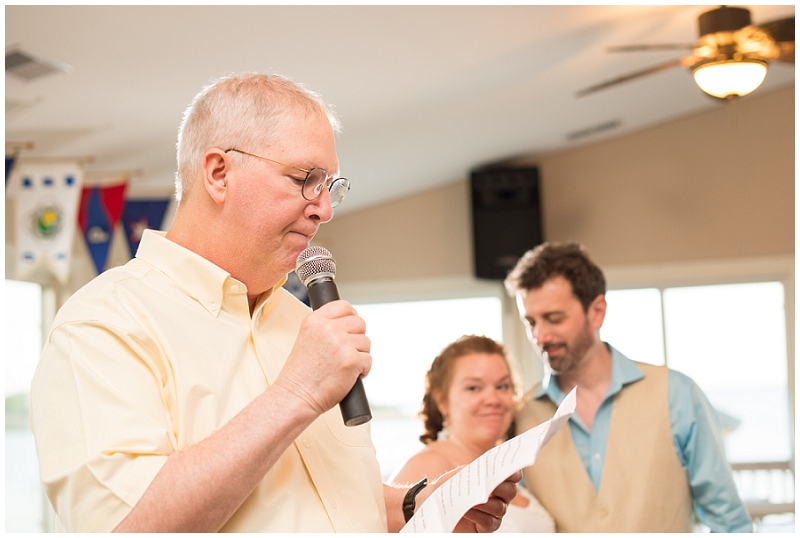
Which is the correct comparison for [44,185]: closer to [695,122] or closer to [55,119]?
[55,119]

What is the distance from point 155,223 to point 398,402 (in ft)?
9.81

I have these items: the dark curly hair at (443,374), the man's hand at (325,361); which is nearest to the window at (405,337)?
the dark curly hair at (443,374)

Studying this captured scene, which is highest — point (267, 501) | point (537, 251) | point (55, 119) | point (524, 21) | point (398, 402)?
point (524, 21)

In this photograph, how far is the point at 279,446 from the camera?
951mm

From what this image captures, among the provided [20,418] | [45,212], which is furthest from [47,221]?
[20,418]

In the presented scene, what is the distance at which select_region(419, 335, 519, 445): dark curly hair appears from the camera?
8.58ft

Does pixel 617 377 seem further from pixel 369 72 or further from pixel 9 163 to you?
pixel 9 163

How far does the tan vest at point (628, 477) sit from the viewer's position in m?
2.28

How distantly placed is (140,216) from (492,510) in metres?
3.98

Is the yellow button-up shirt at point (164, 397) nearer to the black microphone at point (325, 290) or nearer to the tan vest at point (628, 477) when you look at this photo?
the black microphone at point (325, 290)

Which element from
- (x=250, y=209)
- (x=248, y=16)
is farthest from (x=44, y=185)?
(x=250, y=209)

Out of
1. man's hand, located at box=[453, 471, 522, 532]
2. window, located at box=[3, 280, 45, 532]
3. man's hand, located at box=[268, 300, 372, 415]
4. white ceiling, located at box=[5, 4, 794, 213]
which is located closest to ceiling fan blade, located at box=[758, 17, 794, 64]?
white ceiling, located at box=[5, 4, 794, 213]

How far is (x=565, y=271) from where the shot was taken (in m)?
2.58

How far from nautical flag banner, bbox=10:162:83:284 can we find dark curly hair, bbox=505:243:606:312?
2.55 meters
